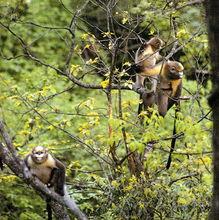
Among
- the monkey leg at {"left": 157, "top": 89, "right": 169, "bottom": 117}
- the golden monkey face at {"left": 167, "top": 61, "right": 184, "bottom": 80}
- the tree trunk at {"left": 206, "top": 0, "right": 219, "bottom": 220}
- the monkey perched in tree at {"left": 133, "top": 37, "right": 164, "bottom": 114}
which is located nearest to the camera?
the tree trunk at {"left": 206, "top": 0, "right": 219, "bottom": 220}

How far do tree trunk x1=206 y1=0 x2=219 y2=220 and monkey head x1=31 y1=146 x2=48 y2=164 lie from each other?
4.31 m

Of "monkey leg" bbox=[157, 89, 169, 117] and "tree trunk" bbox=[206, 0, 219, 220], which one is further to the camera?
"monkey leg" bbox=[157, 89, 169, 117]

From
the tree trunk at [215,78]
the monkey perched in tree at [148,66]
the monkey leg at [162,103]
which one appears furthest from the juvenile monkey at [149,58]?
the tree trunk at [215,78]

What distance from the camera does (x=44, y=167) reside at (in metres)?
6.77

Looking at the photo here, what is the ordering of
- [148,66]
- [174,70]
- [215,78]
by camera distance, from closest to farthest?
[215,78], [174,70], [148,66]

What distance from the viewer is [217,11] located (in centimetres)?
225

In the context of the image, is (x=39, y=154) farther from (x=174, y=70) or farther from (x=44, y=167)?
(x=174, y=70)

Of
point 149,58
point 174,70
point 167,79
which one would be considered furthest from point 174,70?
point 149,58

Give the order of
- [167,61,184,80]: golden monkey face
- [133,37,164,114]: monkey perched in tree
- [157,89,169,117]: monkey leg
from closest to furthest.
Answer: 1. [133,37,164,114]: monkey perched in tree
2. [167,61,184,80]: golden monkey face
3. [157,89,169,117]: monkey leg

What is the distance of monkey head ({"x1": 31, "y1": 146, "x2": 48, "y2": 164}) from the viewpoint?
260 inches

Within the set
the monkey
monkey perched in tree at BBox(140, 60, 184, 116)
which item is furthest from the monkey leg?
the monkey

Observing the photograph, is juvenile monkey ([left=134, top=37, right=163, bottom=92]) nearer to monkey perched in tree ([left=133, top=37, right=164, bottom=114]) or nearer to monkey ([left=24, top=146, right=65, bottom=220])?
monkey perched in tree ([left=133, top=37, right=164, bottom=114])

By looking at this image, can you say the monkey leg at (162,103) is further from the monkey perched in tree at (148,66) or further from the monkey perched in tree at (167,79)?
the monkey perched in tree at (148,66)

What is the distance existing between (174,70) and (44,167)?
1.71 m
